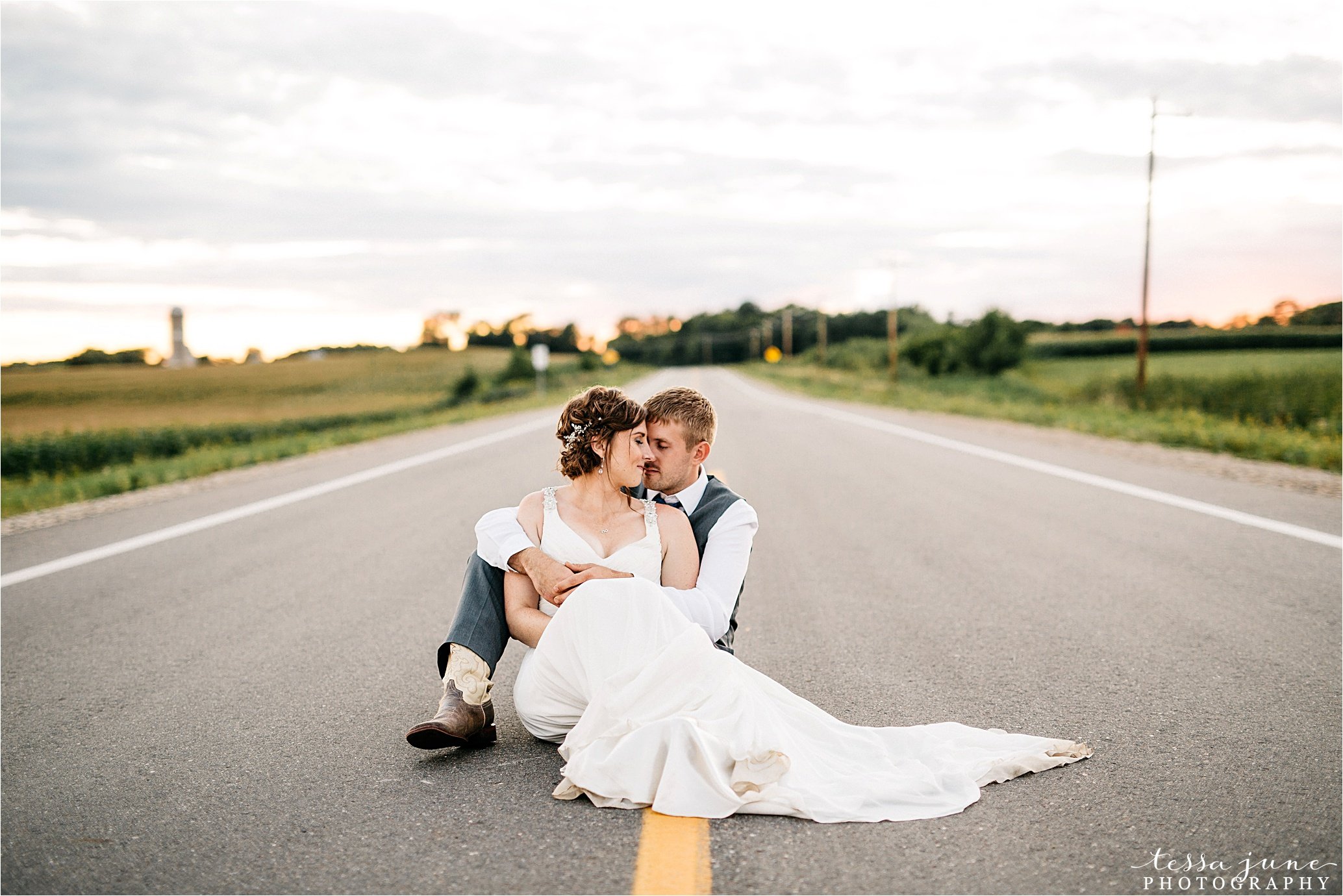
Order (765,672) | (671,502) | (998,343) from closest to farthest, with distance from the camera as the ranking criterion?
(671,502) < (765,672) < (998,343)

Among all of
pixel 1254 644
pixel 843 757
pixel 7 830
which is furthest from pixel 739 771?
pixel 1254 644

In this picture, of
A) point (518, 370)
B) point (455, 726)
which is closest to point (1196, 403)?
point (455, 726)

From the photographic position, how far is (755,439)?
17828mm

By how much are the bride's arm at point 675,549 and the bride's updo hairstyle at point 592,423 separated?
0.34 metres

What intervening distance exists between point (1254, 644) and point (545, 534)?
3.62 metres

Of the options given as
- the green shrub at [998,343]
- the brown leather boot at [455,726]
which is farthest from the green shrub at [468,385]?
the brown leather boot at [455,726]

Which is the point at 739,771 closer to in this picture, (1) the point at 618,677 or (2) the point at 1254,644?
(1) the point at 618,677

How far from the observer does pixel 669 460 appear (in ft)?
12.1

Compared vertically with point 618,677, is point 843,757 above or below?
below

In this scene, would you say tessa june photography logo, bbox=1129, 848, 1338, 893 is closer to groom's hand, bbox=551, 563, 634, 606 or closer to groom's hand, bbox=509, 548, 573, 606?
groom's hand, bbox=551, 563, 634, 606

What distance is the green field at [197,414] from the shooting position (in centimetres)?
1548

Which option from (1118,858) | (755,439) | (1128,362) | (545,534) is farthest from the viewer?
(1128,362)

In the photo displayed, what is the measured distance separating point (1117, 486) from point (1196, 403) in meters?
17.4

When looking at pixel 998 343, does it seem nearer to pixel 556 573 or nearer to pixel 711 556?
pixel 711 556
